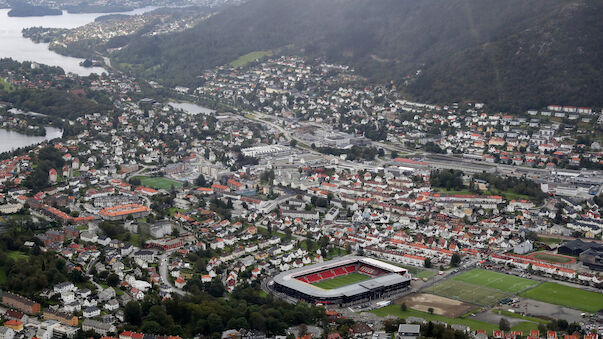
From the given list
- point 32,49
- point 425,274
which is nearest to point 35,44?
point 32,49

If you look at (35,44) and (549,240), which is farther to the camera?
(35,44)

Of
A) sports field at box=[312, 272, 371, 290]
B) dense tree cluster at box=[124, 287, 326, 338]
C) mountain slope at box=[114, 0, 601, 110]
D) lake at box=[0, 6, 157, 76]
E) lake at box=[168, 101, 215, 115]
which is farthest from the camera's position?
lake at box=[0, 6, 157, 76]

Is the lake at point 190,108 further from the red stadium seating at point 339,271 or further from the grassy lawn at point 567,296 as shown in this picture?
the grassy lawn at point 567,296

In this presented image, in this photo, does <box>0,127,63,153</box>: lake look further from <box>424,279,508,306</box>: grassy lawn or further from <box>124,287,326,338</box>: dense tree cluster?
<box>424,279,508,306</box>: grassy lawn

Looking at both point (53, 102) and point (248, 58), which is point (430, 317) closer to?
point (53, 102)

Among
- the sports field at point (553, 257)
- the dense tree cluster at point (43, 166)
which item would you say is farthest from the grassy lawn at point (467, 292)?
the dense tree cluster at point (43, 166)

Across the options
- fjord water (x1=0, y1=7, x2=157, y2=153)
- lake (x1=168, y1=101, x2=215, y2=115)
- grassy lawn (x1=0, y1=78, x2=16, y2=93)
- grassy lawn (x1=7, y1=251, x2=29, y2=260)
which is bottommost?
grassy lawn (x1=7, y1=251, x2=29, y2=260)

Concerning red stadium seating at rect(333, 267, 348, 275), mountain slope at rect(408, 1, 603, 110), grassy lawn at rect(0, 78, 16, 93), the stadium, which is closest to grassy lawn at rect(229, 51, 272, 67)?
mountain slope at rect(408, 1, 603, 110)
